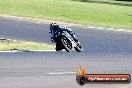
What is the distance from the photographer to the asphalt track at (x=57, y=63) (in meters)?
14.3

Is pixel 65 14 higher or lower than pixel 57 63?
lower

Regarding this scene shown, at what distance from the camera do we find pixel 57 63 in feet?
56.3

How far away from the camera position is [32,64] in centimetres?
1670

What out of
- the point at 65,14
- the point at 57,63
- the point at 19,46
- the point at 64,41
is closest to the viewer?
the point at 57,63

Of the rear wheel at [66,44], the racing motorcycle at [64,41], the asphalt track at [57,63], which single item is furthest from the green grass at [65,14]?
the rear wheel at [66,44]

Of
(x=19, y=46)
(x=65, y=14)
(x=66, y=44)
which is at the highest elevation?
(x=66, y=44)

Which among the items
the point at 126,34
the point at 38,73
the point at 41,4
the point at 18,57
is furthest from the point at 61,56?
the point at 41,4

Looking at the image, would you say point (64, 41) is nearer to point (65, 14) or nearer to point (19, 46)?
point (19, 46)

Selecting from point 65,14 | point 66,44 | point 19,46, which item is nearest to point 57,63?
point 66,44

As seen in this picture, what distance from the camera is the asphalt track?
14.3m

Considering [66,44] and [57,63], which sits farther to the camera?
[66,44]

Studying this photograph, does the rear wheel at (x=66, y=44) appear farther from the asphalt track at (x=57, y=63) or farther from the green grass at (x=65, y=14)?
the green grass at (x=65, y=14)

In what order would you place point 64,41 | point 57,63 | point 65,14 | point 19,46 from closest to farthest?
point 57,63, point 64,41, point 19,46, point 65,14

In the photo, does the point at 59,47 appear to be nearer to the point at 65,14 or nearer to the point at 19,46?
the point at 19,46
